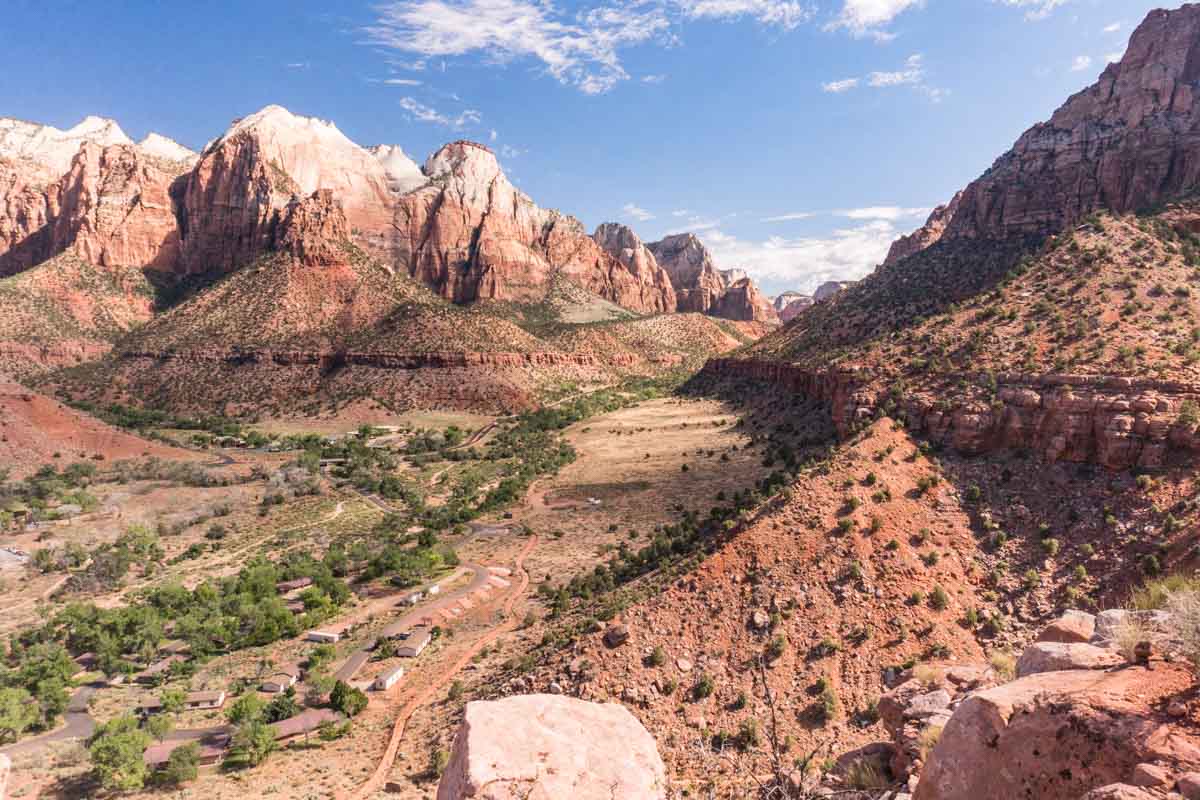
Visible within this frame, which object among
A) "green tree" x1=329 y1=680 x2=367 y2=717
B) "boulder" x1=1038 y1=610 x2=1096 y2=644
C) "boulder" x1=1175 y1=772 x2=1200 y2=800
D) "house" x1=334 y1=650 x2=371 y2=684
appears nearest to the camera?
"boulder" x1=1175 y1=772 x2=1200 y2=800

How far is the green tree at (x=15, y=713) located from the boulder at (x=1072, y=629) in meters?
36.5

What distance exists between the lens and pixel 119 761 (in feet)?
68.4

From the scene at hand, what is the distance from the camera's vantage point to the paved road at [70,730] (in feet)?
77.6

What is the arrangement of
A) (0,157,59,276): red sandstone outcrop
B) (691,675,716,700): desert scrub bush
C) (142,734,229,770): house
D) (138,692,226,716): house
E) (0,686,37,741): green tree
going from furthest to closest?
1. (0,157,59,276): red sandstone outcrop
2. (138,692,226,716): house
3. (0,686,37,741): green tree
4. (142,734,229,770): house
5. (691,675,716,700): desert scrub bush

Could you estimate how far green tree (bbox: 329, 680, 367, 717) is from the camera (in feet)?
80.2

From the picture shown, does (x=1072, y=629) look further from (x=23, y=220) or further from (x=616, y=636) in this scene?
(x=23, y=220)

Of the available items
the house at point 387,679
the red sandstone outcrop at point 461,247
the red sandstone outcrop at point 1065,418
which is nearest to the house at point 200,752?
the house at point 387,679

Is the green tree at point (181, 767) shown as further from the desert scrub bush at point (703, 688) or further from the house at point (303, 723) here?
the desert scrub bush at point (703, 688)

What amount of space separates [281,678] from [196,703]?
3.43 m

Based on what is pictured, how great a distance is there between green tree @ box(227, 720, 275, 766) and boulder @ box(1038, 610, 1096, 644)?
83.6 feet

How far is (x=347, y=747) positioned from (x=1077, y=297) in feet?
144

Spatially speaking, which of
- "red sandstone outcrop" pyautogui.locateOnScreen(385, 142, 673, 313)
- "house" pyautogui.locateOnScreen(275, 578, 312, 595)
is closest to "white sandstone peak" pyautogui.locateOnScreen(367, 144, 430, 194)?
"red sandstone outcrop" pyautogui.locateOnScreen(385, 142, 673, 313)

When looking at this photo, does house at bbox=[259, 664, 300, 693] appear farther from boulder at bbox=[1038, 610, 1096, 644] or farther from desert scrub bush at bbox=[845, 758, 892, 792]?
boulder at bbox=[1038, 610, 1096, 644]

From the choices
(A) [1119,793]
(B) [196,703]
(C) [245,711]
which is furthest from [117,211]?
(A) [1119,793]
